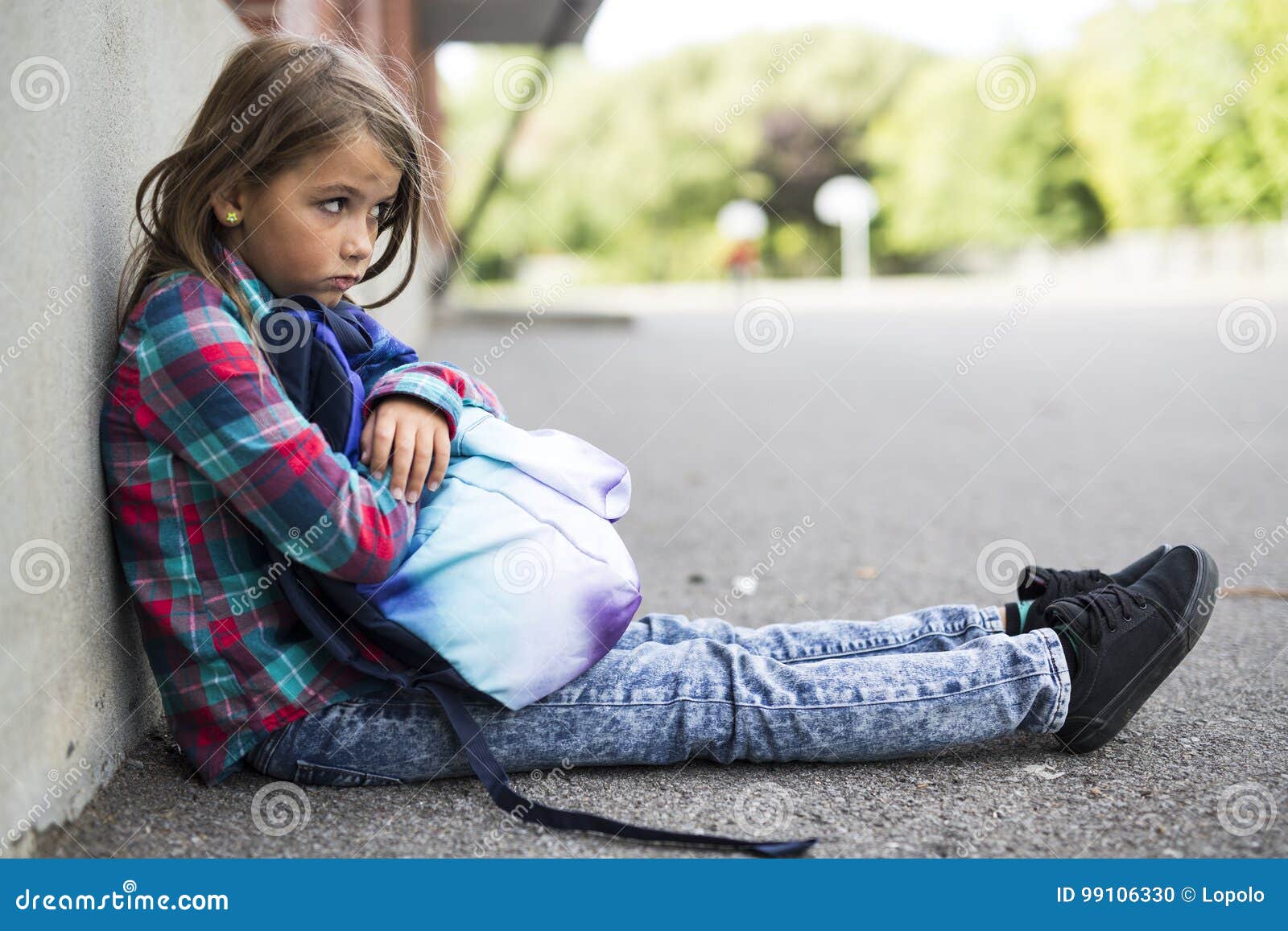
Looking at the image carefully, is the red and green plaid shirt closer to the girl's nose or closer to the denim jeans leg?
the girl's nose

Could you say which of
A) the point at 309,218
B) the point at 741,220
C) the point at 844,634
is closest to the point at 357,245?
the point at 309,218

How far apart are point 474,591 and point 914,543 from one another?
8.89 feet

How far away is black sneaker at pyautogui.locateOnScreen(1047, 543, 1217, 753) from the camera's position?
2.20 meters

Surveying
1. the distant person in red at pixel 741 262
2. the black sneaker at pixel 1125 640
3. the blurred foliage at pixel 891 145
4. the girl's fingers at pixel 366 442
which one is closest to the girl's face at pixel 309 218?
the girl's fingers at pixel 366 442

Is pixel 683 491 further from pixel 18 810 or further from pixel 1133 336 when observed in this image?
pixel 1133 336

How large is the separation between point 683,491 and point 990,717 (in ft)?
10.8

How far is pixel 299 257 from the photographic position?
2.09 m

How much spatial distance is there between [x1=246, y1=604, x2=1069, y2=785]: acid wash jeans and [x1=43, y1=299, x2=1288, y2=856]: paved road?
0.05 metres

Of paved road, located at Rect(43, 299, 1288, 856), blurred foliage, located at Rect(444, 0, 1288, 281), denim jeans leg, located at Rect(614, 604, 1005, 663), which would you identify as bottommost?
paved road, located at Rect(43, 299, 1288, 856)

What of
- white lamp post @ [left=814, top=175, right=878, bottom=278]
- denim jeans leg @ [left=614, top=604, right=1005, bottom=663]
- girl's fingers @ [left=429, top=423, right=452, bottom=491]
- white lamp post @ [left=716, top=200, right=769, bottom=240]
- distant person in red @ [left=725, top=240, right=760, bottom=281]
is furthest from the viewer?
white lamp post @ [left=814, top=175, right=878, bottom=278]

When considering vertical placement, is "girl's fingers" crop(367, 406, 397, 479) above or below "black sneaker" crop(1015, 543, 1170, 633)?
above

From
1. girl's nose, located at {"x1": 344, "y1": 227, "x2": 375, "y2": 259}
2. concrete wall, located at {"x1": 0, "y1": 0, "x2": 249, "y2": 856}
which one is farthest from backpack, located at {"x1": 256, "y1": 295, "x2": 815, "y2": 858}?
concrete wall, located at {"x1": 0, "y1": 0, "x2": 249, "y2": 856}

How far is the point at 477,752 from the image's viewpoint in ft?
6.77
